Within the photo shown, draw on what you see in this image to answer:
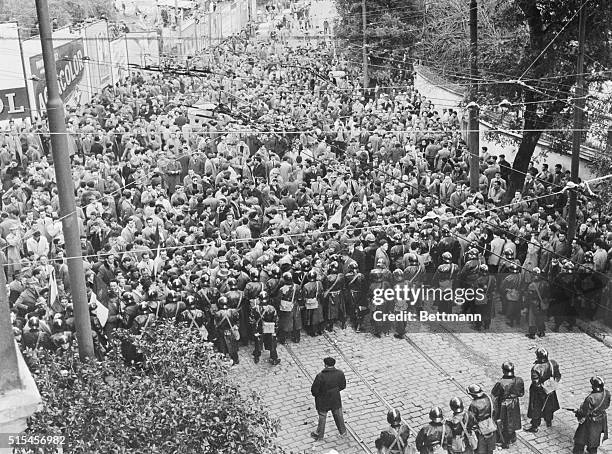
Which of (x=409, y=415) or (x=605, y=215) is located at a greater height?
(x=605, y=215)

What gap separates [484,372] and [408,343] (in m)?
1.57

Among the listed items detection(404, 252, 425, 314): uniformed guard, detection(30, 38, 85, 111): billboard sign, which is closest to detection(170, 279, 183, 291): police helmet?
detection(404, 252, 425, 314): uniformed guard

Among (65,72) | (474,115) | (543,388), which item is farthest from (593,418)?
(65,72)

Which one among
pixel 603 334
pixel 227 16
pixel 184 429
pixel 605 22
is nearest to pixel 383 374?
pixel 603 334

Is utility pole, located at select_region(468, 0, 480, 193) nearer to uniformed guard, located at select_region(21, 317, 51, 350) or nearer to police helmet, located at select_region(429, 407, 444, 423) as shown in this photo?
police helmet, located at select_region(429, 407, 444, 423)

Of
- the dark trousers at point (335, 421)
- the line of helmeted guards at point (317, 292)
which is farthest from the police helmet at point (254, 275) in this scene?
the dark trousers at point (335, 421)

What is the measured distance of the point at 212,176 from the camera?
20062mm

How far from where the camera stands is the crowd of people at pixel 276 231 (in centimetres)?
1349

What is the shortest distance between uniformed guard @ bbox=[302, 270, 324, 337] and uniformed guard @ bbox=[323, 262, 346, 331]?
0.14 meters

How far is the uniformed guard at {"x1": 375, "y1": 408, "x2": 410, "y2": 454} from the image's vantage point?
985cm

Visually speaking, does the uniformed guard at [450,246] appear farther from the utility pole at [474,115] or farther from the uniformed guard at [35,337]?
the uniformed guard at [35,337]

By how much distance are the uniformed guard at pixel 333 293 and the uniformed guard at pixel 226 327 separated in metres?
1.65

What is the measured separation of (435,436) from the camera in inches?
392

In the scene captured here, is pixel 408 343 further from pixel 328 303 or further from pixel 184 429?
pixel 184 429
